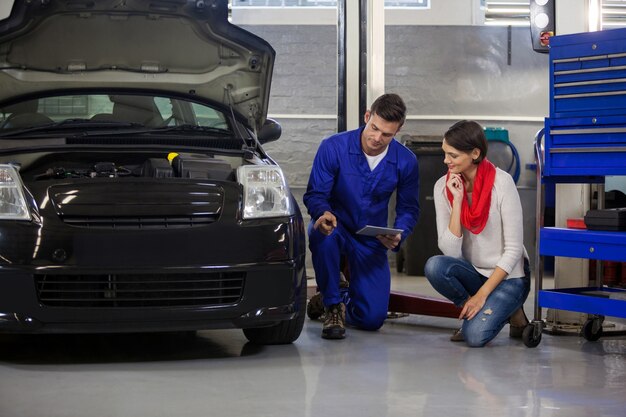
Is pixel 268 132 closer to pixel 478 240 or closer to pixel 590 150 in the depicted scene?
pixel 478 240

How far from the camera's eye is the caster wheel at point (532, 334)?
3.88m

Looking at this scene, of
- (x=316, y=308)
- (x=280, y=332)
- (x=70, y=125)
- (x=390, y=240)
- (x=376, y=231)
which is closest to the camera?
(x=280, y=332)

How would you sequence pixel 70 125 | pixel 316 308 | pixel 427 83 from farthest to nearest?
1. pixel 427 83
2. pixel 316 308
3. pixel 70 125

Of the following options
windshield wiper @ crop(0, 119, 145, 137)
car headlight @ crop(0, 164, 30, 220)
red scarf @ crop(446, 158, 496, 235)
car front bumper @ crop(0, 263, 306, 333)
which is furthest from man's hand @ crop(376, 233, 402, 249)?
car headlight @ crop(0, 164, 30, 220)

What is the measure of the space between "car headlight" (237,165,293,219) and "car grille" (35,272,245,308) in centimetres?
25

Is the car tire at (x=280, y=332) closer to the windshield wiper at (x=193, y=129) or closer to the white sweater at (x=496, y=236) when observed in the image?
the white sweater at (x=496, y=236)

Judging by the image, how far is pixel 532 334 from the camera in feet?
12.7

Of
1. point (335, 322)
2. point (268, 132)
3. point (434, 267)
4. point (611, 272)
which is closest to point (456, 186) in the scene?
point (434, 267)

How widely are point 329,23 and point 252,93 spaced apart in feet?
15.0

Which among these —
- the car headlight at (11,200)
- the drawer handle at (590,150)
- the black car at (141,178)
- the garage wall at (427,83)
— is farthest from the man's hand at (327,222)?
the garage wall at (427,83)

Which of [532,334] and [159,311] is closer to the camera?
[159,311]

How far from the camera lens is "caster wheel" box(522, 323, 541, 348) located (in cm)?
388

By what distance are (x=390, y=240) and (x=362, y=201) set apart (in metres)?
0.24

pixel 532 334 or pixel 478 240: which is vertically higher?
pixel 478 240
